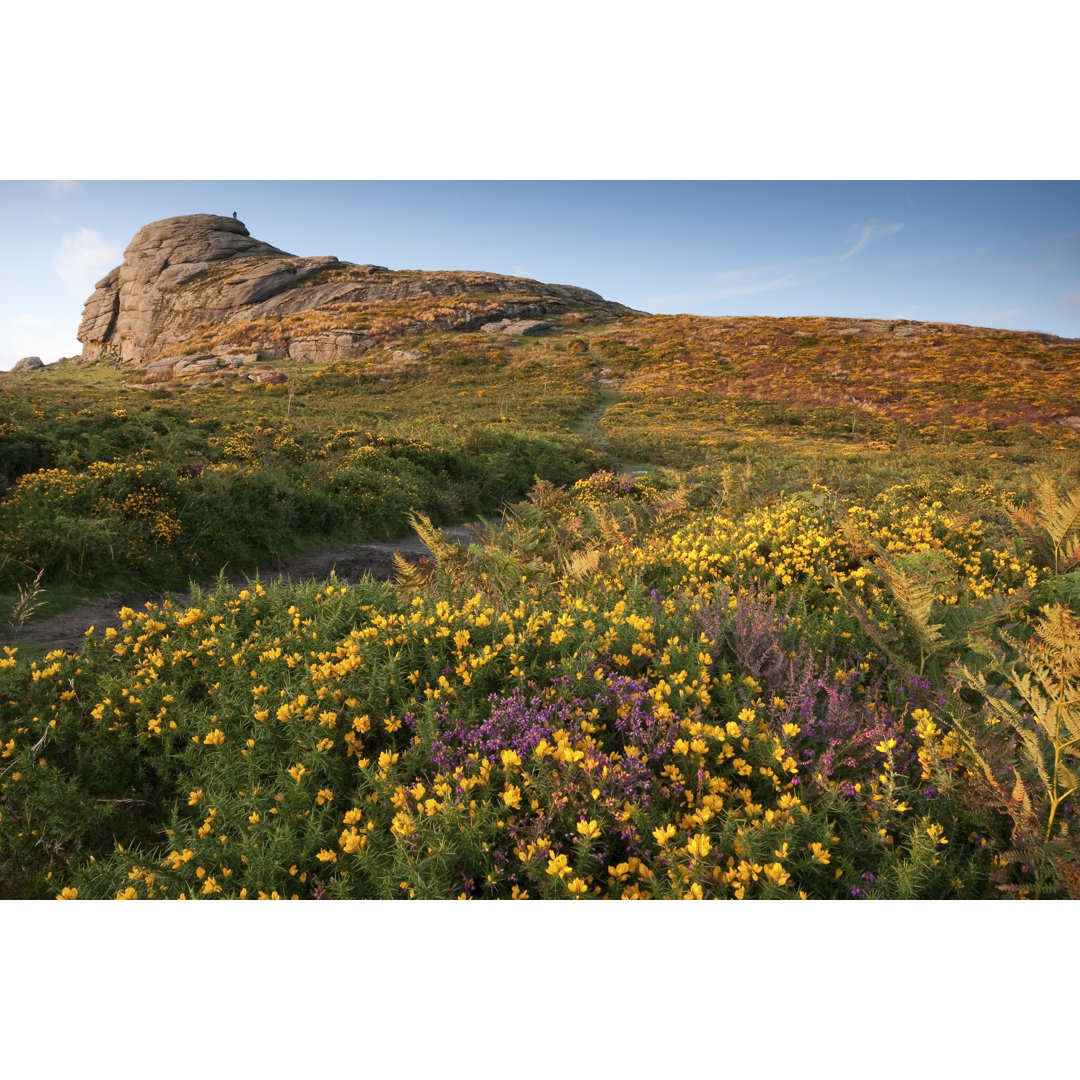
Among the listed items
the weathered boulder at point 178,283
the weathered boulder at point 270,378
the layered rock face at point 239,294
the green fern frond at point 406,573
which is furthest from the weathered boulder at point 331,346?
the green fern frond at point 406,573

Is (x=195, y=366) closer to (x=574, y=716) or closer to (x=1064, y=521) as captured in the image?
(x=574, y=716)

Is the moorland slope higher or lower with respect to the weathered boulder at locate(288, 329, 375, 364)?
lower

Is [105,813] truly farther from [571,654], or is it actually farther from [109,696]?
[571,654]

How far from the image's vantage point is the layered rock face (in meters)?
72.6

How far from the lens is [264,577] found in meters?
8.52

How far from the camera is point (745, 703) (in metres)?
2.89

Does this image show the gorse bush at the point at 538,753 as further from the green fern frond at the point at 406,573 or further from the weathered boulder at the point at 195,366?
the weathered boulder at the point at 195,366

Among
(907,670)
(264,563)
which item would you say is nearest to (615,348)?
(264,563)

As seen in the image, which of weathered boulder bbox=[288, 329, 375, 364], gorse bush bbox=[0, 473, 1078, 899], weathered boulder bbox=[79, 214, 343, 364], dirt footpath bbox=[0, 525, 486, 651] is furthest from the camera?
weathered boulder bbox=[79, 214, 343, 364]

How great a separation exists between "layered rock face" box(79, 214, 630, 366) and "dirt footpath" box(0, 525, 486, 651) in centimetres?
5976

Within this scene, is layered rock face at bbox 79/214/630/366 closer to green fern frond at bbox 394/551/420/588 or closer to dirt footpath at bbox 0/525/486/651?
dirt footpath at bbox 0/525/486/651

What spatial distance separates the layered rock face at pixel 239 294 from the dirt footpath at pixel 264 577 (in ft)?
196

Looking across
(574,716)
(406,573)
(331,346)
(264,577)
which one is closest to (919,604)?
(574,716)

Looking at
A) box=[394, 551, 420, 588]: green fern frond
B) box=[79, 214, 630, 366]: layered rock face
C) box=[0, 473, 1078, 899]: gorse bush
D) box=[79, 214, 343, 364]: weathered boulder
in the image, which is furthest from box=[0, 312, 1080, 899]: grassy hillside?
box=[79, 214, 343, 364]: weathered boulder
